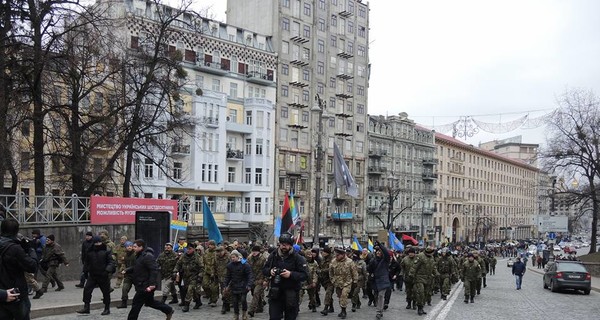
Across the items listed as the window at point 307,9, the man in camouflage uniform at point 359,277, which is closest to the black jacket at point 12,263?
the man in camouflage uniform at point 359,277

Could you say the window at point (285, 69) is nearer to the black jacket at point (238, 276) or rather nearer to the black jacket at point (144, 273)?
the black jacket at point (238, 276)

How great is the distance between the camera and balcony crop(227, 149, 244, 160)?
2343 inches

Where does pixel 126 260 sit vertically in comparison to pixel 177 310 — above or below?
above

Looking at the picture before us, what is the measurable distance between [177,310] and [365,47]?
6597cm

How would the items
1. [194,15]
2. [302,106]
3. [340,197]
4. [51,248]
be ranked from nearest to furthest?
[51,248] → [194,15] → [302,106] → [340,197]

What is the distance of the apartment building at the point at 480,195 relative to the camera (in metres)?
108

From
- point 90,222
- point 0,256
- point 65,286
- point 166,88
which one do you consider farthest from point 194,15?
point 0,256

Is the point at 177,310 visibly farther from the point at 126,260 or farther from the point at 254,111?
the point at 254,111

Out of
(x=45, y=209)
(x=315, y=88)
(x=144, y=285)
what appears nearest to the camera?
(x=144, y=285)

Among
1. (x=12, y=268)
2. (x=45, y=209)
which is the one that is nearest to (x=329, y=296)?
(x=12, y=268)

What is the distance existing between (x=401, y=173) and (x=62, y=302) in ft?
256

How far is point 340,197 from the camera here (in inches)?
2943

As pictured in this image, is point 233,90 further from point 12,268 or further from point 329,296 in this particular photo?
point 12,268

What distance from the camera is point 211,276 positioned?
16.7 metres
